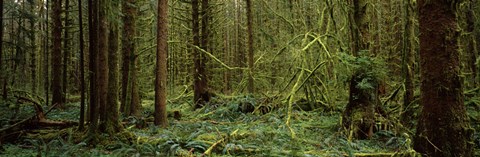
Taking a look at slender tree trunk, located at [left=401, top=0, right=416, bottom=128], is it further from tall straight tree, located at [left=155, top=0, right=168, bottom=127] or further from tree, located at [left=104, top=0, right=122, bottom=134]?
tree, located at [left=104, top=0, right=122, bottom=134]

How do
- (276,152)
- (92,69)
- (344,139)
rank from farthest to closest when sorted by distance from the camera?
1. (344,139)
2. (92,69)
3. (276,152)

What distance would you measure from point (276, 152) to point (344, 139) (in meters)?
2.10

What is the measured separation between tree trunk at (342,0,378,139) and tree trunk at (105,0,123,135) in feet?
15.5

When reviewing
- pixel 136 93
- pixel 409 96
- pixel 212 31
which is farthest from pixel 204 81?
pixel 409 96

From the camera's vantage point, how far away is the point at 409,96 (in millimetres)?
6855

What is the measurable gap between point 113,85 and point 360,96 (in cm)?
521

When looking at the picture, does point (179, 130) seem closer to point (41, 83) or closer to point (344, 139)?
point (344, 139)

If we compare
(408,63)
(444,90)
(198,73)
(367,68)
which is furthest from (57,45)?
(444,90)

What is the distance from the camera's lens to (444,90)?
13.2ft

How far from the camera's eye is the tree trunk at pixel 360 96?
6.62m

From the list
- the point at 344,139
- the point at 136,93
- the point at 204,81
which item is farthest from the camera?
the point at 204,81

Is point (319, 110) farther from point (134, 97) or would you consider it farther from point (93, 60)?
point (93, 60)

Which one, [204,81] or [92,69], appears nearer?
[92,69]

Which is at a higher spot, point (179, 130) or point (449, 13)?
point (449, 13)
